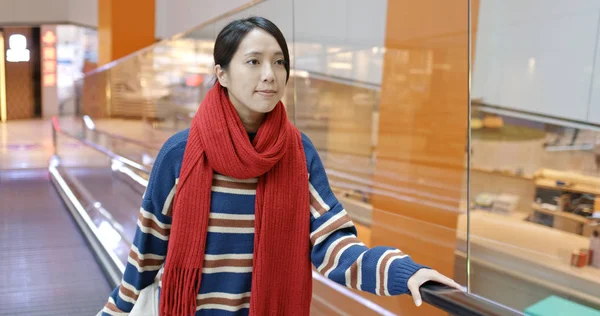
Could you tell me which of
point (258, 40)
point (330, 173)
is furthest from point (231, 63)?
point (330, 173)

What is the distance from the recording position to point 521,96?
10.8 ft

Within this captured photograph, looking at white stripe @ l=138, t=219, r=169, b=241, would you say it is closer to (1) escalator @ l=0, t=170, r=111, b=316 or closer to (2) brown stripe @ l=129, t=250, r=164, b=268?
(2) brown stripe @ l=129, t=250, r=164, b=268

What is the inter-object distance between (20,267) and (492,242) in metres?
3.63

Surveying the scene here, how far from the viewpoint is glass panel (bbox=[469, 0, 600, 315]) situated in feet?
9.57

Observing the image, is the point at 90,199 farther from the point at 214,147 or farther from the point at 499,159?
the point at 214,147

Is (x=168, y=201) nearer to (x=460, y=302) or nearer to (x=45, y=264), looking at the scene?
(x=460, y=302)

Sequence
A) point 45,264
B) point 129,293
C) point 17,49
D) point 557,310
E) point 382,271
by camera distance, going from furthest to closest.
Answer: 1. point 17,49
2. point 45,264
3. point 129,293
4. point 382,271
5. point 557,310

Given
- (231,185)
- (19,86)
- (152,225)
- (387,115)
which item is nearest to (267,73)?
(231,185)

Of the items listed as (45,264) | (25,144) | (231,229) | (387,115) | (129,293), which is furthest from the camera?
(25,144)

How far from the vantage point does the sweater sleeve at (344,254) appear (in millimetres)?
1334

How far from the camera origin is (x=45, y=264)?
4.74 meters

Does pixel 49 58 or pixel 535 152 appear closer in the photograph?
pixel 535 152

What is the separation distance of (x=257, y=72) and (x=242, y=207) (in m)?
0.37

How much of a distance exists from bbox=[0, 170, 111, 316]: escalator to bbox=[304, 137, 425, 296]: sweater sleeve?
271cm
